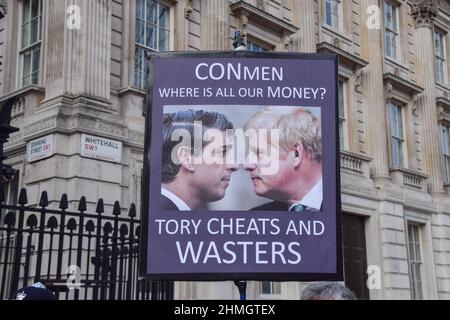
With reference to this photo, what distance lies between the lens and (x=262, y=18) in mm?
15945

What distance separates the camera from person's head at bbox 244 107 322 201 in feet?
15.0

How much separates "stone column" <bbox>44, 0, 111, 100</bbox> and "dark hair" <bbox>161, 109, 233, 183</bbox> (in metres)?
7.42

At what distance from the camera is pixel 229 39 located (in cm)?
1502

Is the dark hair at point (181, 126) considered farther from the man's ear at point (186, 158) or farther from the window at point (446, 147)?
the window at point (446, 147)

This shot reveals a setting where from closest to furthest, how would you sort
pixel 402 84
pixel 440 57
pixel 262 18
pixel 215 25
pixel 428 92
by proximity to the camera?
pixel 215 25, pixel 262 18, pixel 402 84, pixel 428 92, pixel 440 57

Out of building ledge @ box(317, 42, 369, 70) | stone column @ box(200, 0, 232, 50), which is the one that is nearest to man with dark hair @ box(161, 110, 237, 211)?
stone column @ box(200, 0, 232, 50)

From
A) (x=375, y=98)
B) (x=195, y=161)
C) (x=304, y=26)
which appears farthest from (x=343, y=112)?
(x=195, y=161)

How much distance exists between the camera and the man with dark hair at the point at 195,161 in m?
4.53

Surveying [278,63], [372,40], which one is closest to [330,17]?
[372,40]

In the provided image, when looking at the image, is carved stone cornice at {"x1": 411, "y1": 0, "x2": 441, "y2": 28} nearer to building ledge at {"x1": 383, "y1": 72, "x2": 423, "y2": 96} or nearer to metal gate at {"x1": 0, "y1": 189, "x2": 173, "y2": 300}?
building ledge at {"x1": 383, "y1": 72, "x2": 423, "y2": 96}

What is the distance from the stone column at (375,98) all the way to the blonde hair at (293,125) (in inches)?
560

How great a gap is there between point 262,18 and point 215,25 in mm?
1797

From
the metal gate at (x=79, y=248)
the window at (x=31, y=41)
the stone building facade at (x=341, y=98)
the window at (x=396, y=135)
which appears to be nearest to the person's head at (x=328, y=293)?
the metal gate at (x=79, y=248)

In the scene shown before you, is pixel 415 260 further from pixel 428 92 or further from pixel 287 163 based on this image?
pixel 287 163
